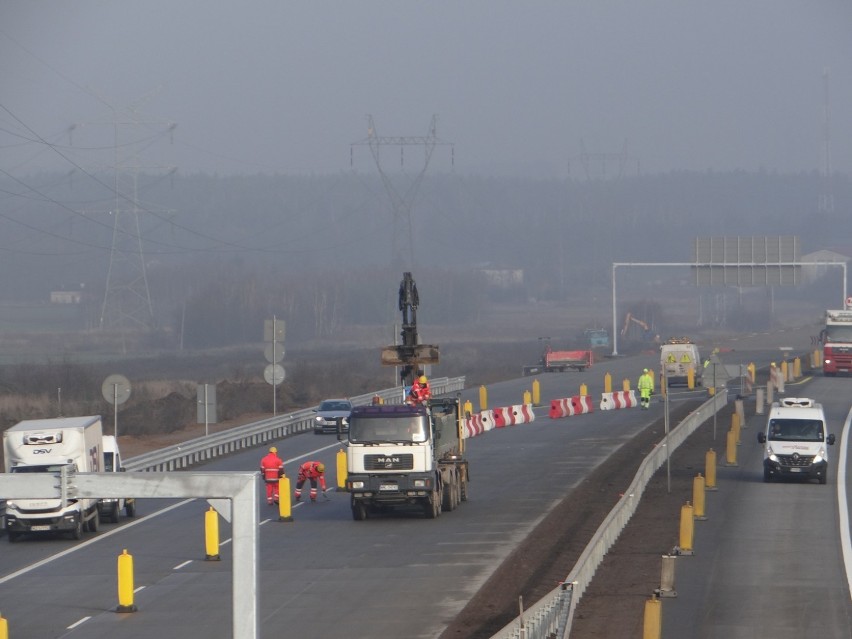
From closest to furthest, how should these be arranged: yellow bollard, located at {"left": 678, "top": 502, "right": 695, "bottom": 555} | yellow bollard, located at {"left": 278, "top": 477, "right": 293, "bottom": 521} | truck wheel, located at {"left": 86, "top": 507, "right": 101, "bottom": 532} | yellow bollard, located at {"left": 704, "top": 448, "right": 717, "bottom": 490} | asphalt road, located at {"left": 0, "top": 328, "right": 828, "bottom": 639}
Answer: asphalt road, located at {"left": 0, "top": 328, "right": 828, "bottom": 639} → yellow bollard, located at {"left": 678, "top": 502, "right": 695, "bottom": 555} → truck wheel, located at {"left": 86, "top": 507, "right": 101, "bottom": 532} → yellow bollard, located at {"left": 278, "top": 477, "right": 293, "bottom": 521} → yellow bollard, located at {"left": 704, "top": 448, "right": 717, "bottom": 490}

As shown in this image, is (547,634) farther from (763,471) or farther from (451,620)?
(763,471)

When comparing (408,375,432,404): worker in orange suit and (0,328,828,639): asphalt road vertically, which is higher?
(408,375,432,404): worker in orange suit

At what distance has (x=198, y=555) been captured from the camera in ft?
85.9

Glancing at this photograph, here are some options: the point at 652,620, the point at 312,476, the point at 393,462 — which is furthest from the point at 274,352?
the point at 652,620

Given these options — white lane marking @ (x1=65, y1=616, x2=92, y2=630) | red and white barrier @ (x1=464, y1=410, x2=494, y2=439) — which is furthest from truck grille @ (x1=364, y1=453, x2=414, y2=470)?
red and white barrier @ (x1=464, y1=410, x2=494, y2=439)

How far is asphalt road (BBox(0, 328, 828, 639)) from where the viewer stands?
19812mm

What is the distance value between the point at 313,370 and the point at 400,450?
199 ft

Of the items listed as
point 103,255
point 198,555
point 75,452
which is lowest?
point 198,555

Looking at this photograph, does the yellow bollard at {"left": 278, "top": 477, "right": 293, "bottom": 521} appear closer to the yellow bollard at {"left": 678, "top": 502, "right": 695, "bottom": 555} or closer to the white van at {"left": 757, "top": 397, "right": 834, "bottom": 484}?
the yellow bollard at {"left": 678, "top": 502, "right": 695, "bottom": 555}

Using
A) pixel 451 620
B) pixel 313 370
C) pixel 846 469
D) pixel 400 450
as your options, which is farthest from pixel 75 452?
pixel 313 370

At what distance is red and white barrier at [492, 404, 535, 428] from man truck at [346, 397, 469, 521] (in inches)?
909

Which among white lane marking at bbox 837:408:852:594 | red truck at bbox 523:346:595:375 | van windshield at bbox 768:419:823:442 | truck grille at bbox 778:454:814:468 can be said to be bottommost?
white lane marking at bbox 837:408:852:594

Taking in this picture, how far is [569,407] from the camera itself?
57.8 metres

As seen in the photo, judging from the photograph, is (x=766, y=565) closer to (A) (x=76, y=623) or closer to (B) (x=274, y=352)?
(A) (x=76, y=623)
